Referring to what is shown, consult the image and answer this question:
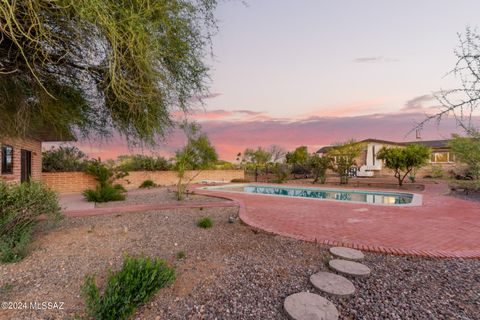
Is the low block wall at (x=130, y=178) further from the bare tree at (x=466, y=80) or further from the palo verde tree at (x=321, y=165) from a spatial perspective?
the bare tree at (x=466, y=80)

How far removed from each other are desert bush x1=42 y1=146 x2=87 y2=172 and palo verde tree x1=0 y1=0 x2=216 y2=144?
1272 cm

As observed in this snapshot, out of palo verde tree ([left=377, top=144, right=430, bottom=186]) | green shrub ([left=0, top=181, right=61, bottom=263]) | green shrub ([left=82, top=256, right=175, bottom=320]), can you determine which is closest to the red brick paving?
green shrub ([left=82, top=256, right=175, bottom=320])

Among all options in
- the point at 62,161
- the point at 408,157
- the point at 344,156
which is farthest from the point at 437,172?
the point at 62,161

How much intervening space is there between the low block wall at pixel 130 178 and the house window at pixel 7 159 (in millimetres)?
1836

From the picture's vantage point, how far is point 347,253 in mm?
4109

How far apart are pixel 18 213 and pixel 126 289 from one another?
3.28m

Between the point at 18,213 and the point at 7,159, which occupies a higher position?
the point at 7,159

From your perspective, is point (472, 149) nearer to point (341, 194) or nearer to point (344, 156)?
point (341, 194)

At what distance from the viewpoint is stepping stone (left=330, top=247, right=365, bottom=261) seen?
3941mm

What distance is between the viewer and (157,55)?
260 cm

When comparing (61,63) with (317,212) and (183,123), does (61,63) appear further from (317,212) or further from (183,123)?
(317,212)

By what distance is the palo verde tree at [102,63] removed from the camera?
2.11 metres

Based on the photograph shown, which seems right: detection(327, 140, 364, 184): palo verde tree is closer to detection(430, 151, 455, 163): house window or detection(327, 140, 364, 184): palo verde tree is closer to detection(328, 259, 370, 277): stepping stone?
detection(430, 151, 455, 163): house window

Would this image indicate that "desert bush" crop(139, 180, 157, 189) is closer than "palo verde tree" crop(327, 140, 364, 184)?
Yes
